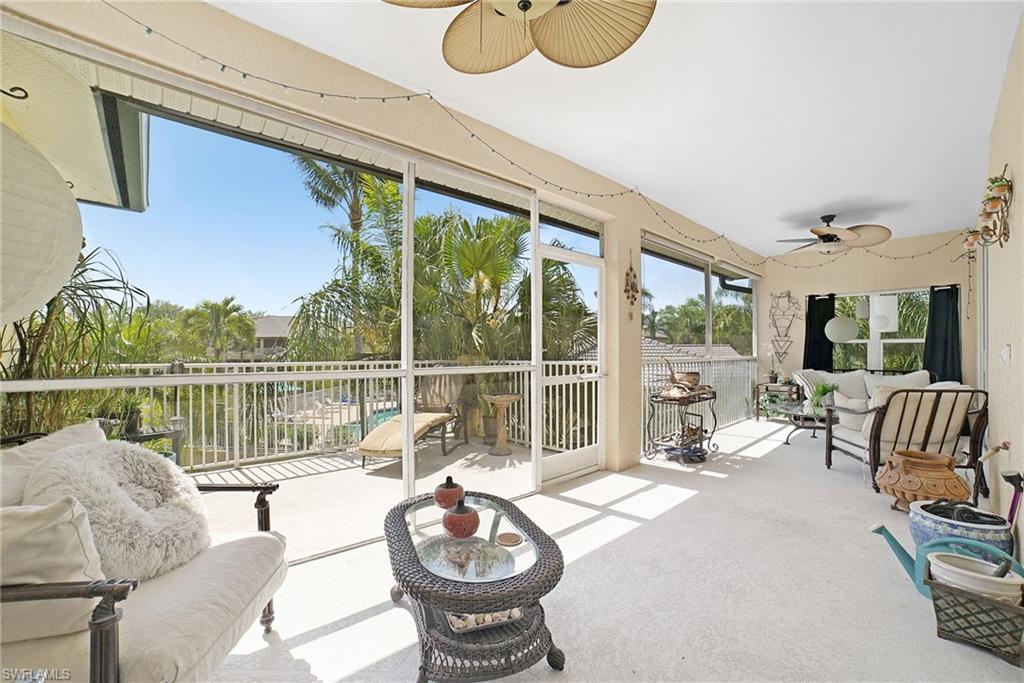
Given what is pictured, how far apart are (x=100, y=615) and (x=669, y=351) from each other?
215 inches

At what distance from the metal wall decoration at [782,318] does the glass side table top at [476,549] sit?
23.2 feet

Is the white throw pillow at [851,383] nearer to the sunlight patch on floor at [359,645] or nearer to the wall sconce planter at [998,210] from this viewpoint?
the wall sconce planter at [998,210]

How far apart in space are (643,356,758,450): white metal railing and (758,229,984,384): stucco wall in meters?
0.67

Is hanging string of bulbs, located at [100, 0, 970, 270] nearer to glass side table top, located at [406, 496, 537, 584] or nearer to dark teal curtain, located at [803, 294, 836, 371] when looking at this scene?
dark teal curtain, located at [803, 294, 836, 371]

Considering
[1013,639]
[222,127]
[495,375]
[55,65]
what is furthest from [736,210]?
[55,65]

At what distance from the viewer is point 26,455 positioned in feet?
4.78

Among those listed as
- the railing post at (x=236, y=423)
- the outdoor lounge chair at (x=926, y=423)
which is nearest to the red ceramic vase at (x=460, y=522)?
the railing post at (x=236, y=423)

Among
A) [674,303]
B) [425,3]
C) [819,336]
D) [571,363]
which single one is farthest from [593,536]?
[819,336]

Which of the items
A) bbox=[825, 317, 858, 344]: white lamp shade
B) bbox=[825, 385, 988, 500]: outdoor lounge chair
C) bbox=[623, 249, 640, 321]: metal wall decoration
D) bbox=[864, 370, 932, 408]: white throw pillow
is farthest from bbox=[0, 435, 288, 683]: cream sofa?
bbox=[825, 317, 858, 344]: white lamp shade

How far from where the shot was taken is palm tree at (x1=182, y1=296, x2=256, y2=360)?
87.0 inches

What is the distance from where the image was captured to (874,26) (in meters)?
2.22

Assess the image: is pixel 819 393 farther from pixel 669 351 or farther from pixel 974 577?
pixel 974 577

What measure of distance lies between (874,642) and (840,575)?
58 cm

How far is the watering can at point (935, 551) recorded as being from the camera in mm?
1862
